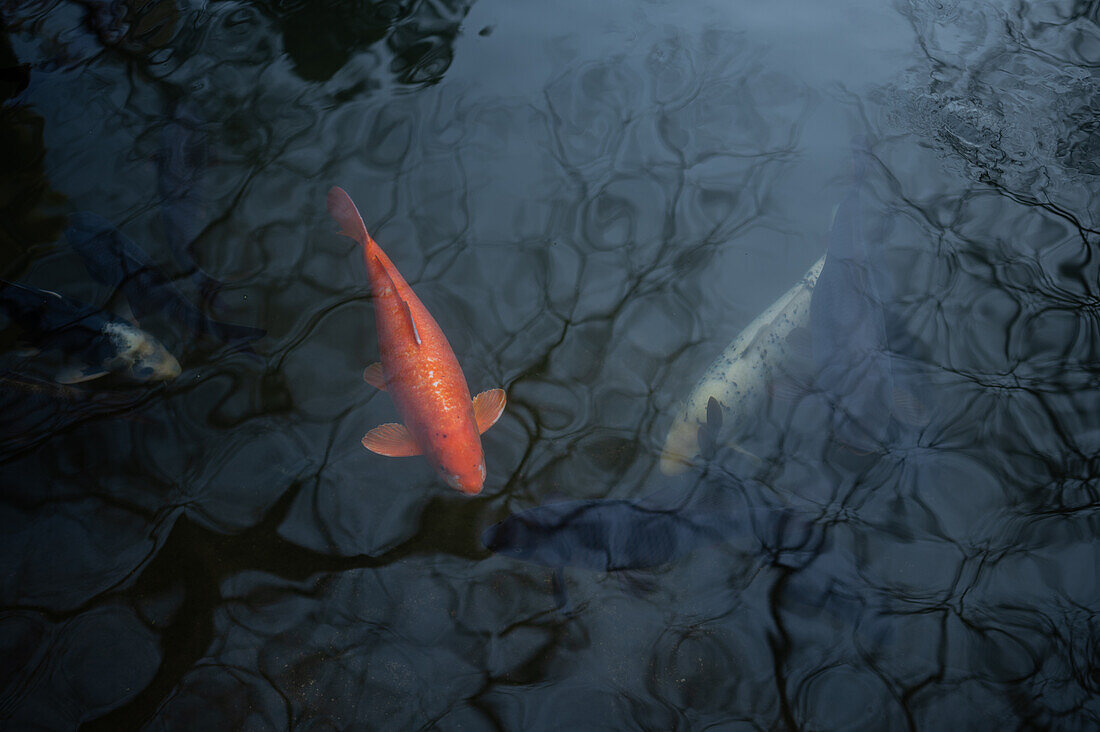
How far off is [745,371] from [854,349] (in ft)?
1.55

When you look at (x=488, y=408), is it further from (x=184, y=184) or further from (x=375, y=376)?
(x=184, y=184)

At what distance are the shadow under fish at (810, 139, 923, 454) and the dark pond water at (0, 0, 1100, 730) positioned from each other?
80 mm

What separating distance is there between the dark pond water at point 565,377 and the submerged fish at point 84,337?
108mm

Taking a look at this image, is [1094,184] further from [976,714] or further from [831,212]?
[976,714]

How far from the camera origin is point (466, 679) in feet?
7.77

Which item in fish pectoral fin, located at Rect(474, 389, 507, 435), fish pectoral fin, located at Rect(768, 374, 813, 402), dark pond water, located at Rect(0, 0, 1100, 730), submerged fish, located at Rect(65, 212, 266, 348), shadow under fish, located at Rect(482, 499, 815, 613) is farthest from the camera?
submerged fish, located at Rect(65, 212, 266, 348)

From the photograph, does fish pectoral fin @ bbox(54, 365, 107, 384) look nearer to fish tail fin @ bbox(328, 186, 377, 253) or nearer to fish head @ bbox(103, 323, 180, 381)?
fish head @ bbox(103, 323, 180, 381)

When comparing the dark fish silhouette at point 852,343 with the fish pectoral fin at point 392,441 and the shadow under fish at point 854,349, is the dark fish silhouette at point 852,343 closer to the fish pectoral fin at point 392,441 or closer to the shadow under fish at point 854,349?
the shadow under fish at point 854,349

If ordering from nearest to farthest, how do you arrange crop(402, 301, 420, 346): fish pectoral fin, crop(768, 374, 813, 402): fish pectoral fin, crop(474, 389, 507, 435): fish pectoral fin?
crop(402, 301, 420, 346): fish pectoral fin
crop(474, 389, 507, 435): fish pectoral fin
crop(768, 374, 813, 402): fish pectoral fin

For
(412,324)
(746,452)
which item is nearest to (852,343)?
(746,452)

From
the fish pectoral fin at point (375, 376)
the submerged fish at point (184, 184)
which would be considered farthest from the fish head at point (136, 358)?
the fish pectoral fin at point (375, 376)

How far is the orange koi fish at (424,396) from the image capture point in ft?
8.57

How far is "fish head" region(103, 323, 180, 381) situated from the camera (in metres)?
3.02

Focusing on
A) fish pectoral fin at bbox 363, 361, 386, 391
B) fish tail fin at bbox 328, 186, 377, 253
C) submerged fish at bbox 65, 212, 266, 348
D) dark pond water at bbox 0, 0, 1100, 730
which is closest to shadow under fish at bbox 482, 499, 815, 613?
dark pond water at bbox 0, 0, 1100, 730
